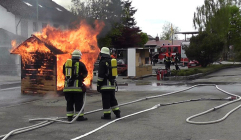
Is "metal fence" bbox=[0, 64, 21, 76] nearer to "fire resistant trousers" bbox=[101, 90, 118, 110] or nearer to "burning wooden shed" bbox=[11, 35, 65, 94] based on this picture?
"burning wooden shed" bbox=[11, 35, 65, 94]

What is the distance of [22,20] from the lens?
22.5 meters

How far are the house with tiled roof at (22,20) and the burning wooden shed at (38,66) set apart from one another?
57.4 inches

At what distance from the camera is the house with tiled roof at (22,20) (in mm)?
14180

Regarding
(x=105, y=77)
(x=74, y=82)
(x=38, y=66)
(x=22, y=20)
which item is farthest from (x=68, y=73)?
(x=22, y=20)

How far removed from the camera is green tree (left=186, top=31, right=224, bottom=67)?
85.2ft

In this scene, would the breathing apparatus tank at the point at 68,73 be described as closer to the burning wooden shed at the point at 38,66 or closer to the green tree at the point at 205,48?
the burning wooden shed at the point at 38,66

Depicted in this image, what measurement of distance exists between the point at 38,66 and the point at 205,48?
1663 centimetres

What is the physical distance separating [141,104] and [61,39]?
457 centimetres

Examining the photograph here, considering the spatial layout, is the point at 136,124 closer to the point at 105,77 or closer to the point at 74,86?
the point at 105,77

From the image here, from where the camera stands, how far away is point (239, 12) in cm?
4847

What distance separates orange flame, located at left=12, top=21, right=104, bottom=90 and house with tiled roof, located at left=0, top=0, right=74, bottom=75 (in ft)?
2.98

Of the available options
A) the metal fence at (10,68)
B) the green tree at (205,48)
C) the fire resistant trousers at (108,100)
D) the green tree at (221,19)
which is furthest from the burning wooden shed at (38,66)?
the green tree at (221,19)

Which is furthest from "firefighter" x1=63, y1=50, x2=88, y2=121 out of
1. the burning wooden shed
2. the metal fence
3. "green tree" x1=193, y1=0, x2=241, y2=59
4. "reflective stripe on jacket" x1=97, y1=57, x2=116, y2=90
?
"green tree" x1=193, y1=0, x2=241, y2=59

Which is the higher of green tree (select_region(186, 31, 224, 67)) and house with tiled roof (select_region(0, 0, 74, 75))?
house with tiled roof (select_region(0, 0, 74, 75))
